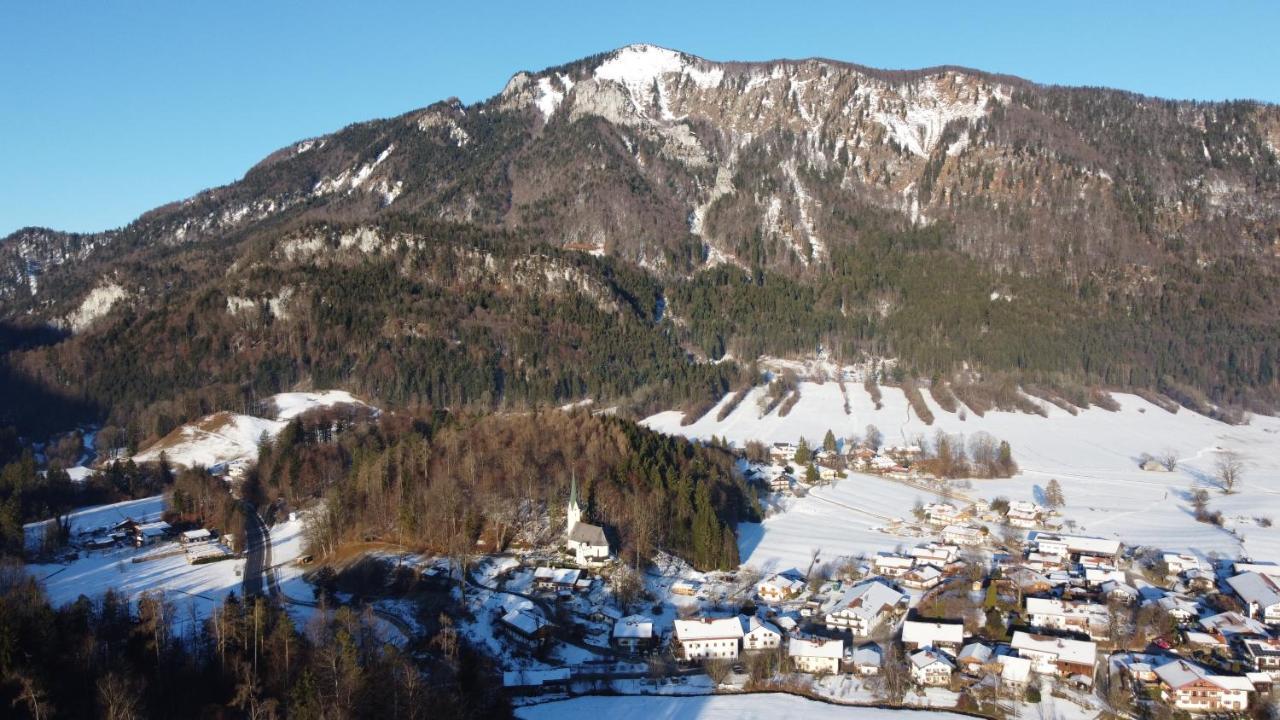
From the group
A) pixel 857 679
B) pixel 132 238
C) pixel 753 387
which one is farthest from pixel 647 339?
pixel 132 238

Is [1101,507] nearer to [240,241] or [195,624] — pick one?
[195,624]

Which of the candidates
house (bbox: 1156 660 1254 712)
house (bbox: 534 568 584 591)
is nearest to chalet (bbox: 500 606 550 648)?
house (bbox: 534 568 584 591)

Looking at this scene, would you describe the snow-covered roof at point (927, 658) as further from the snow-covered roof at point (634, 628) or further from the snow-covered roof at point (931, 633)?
the snow-covered roof at point (634, 628)

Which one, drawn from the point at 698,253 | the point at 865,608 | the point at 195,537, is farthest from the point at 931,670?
the point at 698,253

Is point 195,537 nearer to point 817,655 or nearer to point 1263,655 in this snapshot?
point 817,655

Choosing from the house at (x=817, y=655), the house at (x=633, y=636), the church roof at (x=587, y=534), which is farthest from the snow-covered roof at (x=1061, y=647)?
the church roof at (x=587, y=534)

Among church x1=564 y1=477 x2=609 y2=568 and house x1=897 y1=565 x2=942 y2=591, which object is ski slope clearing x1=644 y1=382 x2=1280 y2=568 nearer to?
house x1=897 y1=565 x2=942 y2=591
